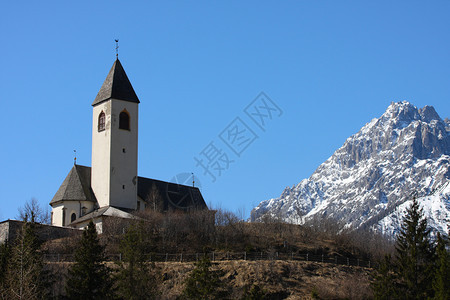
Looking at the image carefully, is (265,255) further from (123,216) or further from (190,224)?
(123,216)


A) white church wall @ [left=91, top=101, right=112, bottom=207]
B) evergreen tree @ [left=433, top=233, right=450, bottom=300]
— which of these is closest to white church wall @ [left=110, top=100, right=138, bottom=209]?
white church wall @ [left=91, top=101, right=112, bottom=207]

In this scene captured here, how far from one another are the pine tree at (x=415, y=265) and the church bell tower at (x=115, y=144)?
28.6 metres

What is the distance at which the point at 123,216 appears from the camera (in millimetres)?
72250

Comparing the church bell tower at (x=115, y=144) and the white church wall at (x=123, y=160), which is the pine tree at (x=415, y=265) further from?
the church bell tower at (x=115, y=144)

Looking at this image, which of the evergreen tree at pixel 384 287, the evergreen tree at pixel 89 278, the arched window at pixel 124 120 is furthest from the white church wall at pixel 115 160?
the evergreen tree at pixel 384 287

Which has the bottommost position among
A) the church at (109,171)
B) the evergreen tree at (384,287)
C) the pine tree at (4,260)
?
the evergreen tree at (384,287)

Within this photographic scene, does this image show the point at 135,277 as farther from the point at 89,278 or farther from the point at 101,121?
the point at 101,121

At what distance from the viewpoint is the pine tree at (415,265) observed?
5753 cm

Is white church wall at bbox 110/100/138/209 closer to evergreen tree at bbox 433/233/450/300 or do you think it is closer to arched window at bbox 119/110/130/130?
arched window at bbox 119/110/130/130

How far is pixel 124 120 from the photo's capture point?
7800 centimetres

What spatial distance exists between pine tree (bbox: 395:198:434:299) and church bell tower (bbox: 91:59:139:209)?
28.6m

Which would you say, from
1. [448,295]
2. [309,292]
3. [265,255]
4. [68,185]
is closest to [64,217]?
[68,185]

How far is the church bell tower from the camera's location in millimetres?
75812

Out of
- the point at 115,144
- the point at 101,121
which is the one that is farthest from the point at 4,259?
the point at 101,121
